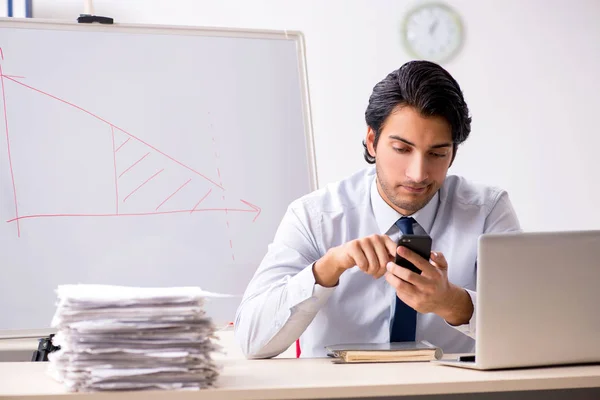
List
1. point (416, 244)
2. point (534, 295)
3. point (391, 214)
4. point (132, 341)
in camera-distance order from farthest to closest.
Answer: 1. point (391, 214)
2. point (416, 244)
3. point (534, 295)
4. point (132, 341)

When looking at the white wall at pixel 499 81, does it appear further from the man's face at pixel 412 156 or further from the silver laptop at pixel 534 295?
the silver laptop at pixel 534 295

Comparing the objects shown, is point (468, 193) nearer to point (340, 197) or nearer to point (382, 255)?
point (340, 197)

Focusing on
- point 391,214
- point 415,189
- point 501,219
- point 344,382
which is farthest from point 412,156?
point 344,382

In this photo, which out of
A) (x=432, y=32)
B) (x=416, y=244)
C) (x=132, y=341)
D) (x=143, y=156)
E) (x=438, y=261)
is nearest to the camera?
(x=132, y=341)

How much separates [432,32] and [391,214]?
1.96 meters

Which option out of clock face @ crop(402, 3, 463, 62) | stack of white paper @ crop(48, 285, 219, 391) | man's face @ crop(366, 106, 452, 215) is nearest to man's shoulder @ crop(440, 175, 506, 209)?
man's face @ crop(366, 106, 452, 215)

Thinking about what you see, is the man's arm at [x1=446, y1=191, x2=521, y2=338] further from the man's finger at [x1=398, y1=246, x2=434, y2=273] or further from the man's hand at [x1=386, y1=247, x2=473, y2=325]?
the man's finger at [x1=398, y1=246, x2=434, y2=273]

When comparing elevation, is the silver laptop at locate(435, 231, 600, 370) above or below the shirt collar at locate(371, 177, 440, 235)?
below

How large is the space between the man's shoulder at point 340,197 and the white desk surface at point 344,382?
63 cm

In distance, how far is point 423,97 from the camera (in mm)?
1697

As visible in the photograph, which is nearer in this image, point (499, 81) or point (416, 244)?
point (416, 244)

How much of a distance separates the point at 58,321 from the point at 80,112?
118cm

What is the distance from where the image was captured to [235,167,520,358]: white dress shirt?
172cm

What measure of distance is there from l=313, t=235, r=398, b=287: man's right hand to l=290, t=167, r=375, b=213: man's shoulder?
1.23ft
